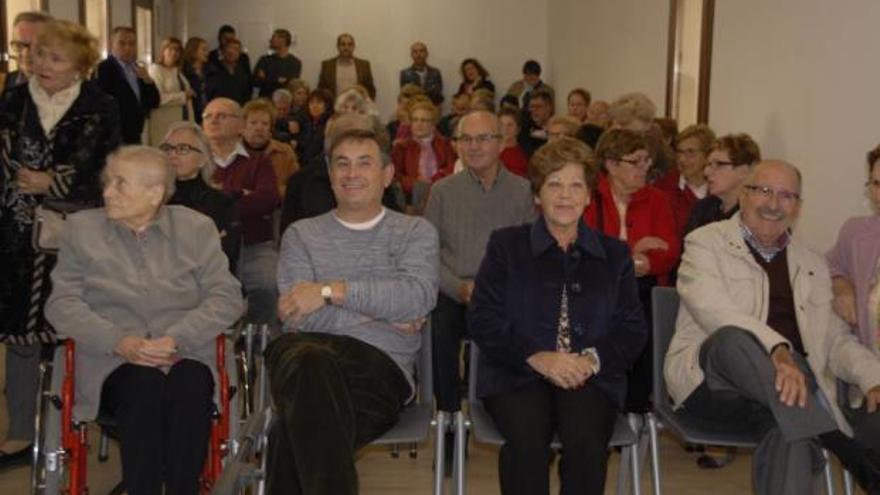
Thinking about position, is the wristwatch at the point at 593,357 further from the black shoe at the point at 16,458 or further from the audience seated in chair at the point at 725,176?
the black shoe at the point at 16,458

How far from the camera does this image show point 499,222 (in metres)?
4.33

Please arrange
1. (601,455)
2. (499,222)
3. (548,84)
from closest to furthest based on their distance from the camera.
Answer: (601,455) → (499,222) → (548,84)

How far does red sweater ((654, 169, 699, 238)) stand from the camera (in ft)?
15.7

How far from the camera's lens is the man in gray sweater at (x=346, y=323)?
2777mm

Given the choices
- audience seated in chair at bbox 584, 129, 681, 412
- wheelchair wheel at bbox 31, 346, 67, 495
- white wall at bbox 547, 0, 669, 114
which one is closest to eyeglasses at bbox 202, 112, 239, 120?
audience seated in chair at bbox 584, 129, 681, 412

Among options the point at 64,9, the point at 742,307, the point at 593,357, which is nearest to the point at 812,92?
the point at 742,307

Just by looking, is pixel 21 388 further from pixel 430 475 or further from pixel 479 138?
pixel 479 138

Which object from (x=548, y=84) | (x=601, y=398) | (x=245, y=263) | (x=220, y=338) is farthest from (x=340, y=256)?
(x=548, y=84)

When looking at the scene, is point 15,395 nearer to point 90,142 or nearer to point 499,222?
point 90,142

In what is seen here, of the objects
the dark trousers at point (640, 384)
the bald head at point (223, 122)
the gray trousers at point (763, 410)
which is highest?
the bald head at point (223, 122)

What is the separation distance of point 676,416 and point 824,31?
252 cm

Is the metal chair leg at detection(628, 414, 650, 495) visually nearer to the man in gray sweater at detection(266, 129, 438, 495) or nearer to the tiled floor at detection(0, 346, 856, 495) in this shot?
the man in gray sweater at detection(266, 129, 438, 495)

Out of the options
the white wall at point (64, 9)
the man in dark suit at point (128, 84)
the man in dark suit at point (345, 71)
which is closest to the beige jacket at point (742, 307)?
the man in dark suit at point (128, 84)

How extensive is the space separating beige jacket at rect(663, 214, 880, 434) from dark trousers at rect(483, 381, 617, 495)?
374 millimetres
